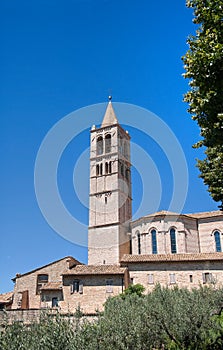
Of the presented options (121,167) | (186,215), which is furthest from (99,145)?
(186,215)

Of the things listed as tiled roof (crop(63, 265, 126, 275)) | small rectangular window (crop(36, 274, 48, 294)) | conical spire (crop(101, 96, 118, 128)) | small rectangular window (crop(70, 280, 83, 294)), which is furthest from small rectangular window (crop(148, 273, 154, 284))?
conical spire (crop(101, 96, 118, 128))

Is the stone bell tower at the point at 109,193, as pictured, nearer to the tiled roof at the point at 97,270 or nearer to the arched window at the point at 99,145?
the arched window at the point at 99,145

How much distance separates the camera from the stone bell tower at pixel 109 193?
163ft

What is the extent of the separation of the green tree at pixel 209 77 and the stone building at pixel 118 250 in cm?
1812

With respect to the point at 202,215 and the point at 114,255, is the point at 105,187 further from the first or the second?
the point at 202,215

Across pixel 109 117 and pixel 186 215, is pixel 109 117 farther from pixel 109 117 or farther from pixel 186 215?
pixel 186 215

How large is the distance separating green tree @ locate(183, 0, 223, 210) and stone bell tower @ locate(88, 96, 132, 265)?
116ft

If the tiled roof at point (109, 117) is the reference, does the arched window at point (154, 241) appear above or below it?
below

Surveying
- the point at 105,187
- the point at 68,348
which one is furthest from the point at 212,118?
the point at 105,187

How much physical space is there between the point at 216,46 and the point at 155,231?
36.6m

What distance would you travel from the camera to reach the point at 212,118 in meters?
14.2

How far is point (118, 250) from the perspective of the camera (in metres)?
48.5

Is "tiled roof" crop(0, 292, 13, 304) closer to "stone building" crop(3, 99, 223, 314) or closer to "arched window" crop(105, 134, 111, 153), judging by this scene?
"stone building" crop(3, 99, 223, 314)

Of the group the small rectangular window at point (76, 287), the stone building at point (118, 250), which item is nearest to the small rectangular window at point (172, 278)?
the stone building at point (118, 250)
